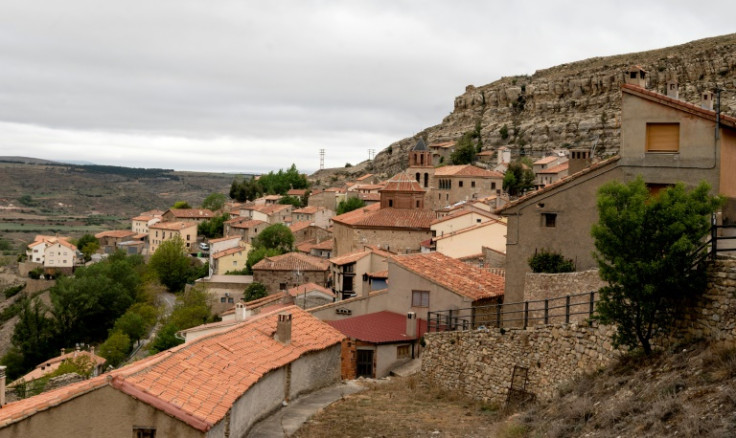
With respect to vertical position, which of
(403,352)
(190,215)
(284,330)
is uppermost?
(284,330)

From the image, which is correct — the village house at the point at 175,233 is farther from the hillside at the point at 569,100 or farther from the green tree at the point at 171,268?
the hillside at the point at 569,100

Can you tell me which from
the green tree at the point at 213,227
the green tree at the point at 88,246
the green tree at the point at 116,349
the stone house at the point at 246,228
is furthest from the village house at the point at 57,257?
the green tree at the point at 116,349

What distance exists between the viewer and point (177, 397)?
41.9 feet

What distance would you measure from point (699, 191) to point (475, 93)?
12547cm

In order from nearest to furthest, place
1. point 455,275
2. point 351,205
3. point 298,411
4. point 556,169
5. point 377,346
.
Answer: point 298,411
point 377,346
point 455,275
point 556,169
point 351,205

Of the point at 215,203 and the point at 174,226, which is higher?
the point at 215,203

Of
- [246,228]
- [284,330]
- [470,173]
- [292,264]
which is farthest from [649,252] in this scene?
[246,228]

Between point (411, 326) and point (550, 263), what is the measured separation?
5564 mm

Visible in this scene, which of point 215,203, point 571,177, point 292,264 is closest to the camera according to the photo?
point 571,177

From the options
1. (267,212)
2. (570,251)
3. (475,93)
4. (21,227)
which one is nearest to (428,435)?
(570,251)

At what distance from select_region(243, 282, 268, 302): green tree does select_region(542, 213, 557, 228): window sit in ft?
125

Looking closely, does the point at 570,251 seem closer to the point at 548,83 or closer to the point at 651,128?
the point at 651,128

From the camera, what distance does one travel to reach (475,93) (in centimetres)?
13412

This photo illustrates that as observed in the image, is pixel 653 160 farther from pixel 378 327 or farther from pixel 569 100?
pixel 569 100
